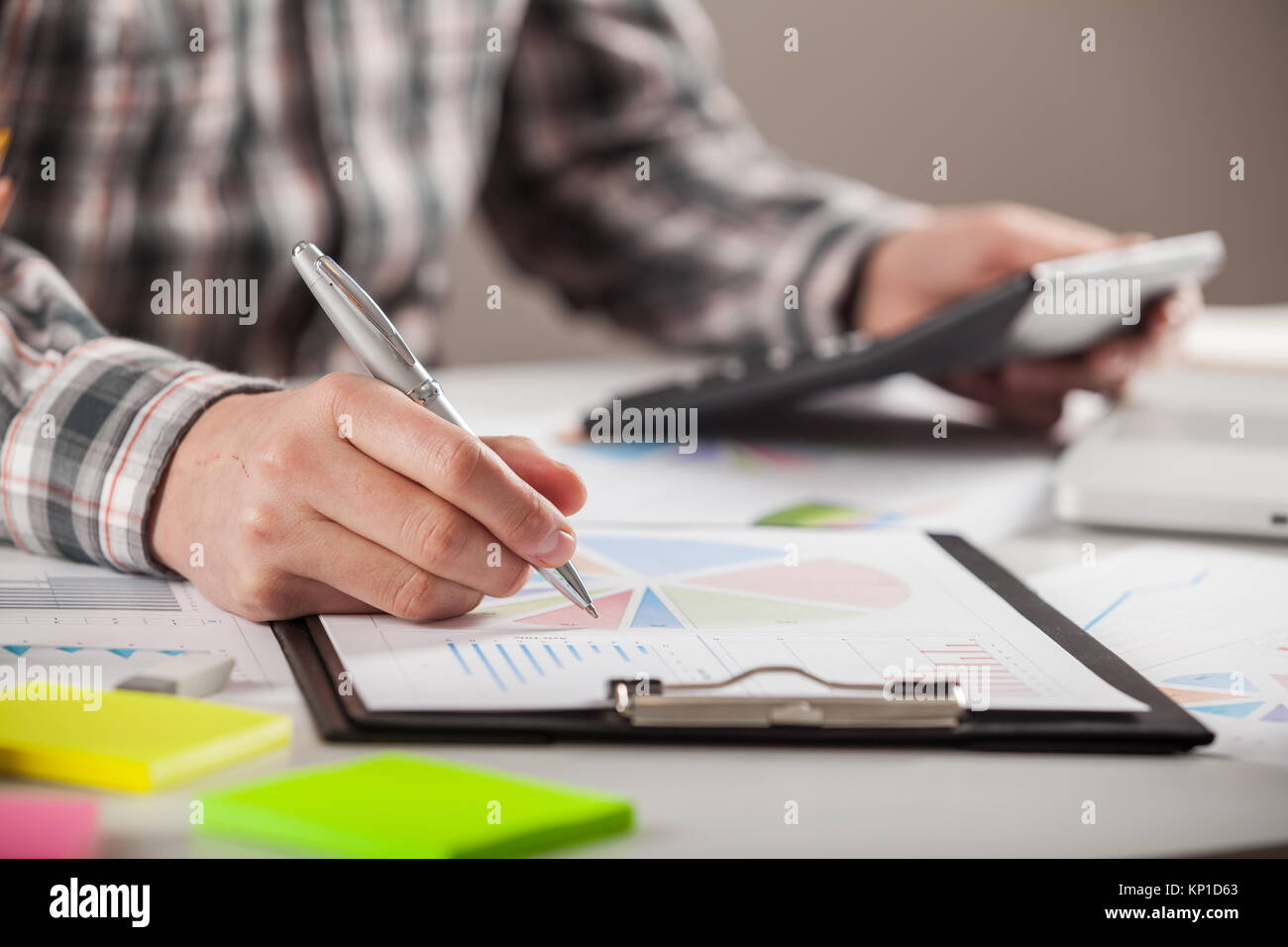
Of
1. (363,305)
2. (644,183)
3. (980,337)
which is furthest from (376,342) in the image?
(644,183)

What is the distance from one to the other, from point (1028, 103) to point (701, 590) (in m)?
2.09

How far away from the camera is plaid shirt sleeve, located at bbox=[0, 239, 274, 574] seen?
558mm

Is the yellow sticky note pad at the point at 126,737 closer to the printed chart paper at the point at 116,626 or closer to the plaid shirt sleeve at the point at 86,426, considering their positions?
the printed chart paper at the point at 116,626

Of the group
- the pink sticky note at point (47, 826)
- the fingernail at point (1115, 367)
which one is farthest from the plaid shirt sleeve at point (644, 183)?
the pink sticky note at point (47, 826)

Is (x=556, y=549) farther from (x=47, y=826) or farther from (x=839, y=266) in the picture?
(x=839, y=266)

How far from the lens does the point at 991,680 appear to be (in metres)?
0.46

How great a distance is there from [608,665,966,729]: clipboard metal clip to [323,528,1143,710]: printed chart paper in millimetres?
14

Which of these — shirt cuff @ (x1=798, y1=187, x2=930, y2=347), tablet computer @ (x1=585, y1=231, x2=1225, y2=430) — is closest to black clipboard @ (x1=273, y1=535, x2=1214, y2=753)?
tablet computer @ (x1=585, y1=231, x2=1225, y2=430)

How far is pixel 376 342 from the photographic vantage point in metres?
0.52

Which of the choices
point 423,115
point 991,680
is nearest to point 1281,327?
point 423,115

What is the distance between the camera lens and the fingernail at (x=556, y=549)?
49 cm

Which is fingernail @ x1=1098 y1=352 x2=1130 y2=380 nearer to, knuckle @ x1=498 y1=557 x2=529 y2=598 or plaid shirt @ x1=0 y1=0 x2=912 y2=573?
plaid shirt @ x1=0 y1=0 x2=912 y2=573

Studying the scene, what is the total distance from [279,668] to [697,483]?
0.37m

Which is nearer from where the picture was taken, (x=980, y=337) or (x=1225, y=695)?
(x=1225, y=695)
